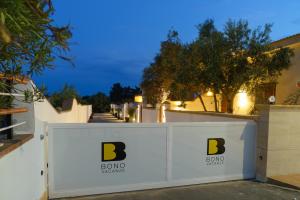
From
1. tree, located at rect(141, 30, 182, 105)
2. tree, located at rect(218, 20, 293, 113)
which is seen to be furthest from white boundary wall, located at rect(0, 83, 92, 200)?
tree, located at rect(141, 30, 182, 105)

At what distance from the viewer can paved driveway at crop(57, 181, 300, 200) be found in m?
4.95

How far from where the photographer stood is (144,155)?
5367 millimetres

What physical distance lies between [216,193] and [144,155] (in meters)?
1.68

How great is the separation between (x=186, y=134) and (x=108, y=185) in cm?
201

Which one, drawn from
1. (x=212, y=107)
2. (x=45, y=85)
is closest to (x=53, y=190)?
(x=45, y=85)

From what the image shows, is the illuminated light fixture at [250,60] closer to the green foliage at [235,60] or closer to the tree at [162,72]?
the green foliage at [235,60]

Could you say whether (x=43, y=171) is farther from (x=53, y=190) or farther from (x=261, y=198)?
(x=261, y=198)

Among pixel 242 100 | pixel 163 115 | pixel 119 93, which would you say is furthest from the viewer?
pixel 119 93

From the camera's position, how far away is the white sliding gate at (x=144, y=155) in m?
4.84

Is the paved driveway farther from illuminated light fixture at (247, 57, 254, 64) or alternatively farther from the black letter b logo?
illuminated light fixture at (247, 57, 254, 64)

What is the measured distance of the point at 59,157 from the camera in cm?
479

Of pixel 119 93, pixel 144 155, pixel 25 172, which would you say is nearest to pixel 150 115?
pixel 144 155

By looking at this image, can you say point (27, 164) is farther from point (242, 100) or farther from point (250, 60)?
point (242, 100)

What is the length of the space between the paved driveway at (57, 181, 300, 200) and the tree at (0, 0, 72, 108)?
11.5 ft
